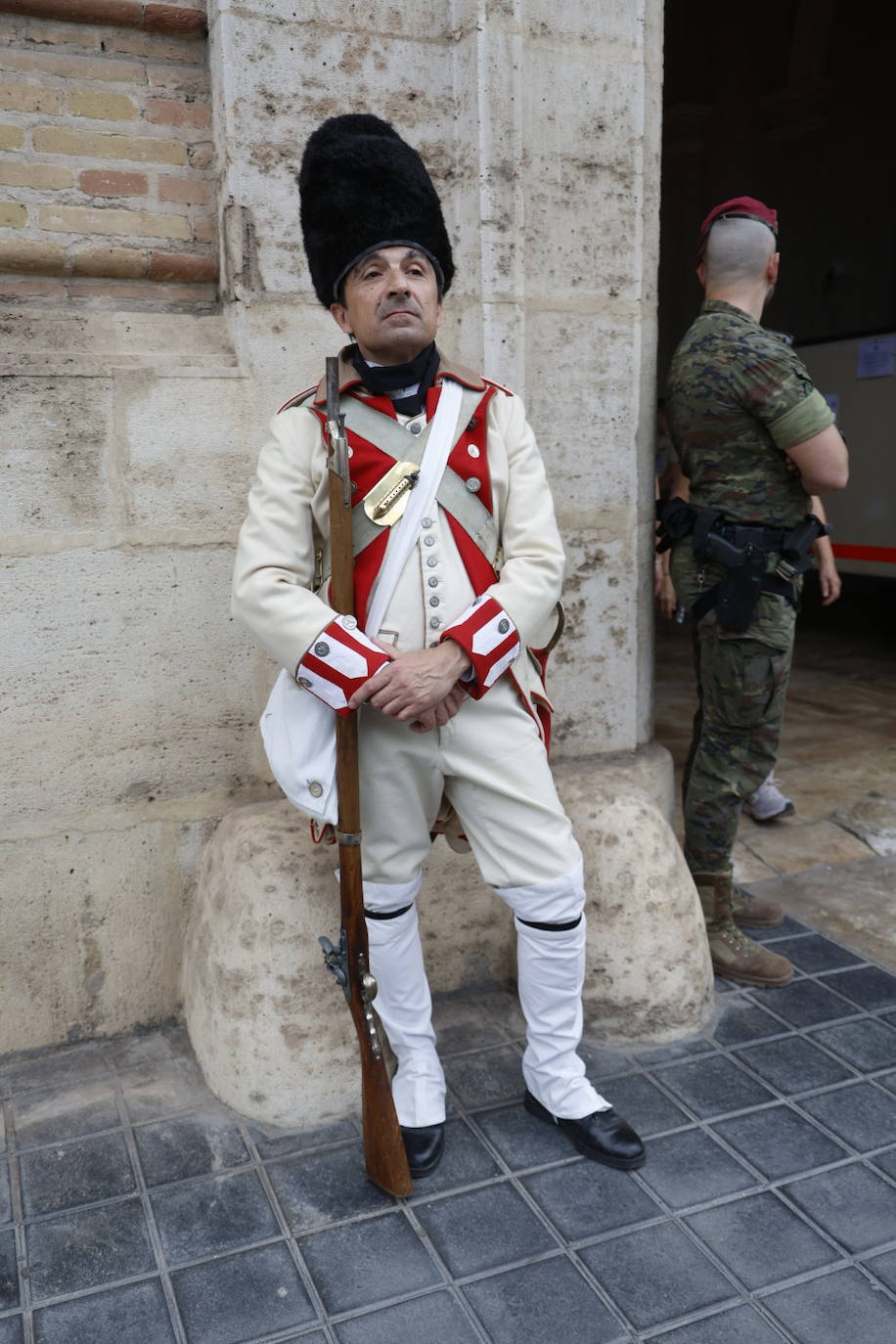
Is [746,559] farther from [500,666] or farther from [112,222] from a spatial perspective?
[112,222]

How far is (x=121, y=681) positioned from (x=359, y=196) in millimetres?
1318

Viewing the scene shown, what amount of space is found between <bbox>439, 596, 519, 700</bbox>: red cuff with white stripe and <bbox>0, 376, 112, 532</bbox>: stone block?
1074mm

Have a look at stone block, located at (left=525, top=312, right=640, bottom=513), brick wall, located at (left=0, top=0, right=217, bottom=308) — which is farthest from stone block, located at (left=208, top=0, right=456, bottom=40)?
stone block, located at (left=525, top=312, right=640, bottom=513)

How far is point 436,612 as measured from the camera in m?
2.31

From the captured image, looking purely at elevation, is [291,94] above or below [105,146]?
above

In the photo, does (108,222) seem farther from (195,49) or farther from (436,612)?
(436,612)

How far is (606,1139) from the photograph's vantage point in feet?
8.04

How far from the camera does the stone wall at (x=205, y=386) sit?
2.75 metres

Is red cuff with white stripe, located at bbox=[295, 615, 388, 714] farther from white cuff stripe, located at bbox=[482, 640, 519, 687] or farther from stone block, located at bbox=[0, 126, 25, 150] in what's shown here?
stone block, located at bbox=[0, 126, 25, 150]

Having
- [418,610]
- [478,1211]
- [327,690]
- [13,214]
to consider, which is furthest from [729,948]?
[13,214]

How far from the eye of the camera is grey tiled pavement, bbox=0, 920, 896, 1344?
203 cm

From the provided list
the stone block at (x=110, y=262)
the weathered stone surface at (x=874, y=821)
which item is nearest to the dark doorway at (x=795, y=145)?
the weathered stone surface at (x=874, y=821)

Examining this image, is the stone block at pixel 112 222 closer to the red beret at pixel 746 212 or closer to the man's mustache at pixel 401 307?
the man's mustache at pixel 401 307

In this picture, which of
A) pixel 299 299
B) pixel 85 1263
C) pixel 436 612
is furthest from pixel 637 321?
pixel 85 1263
